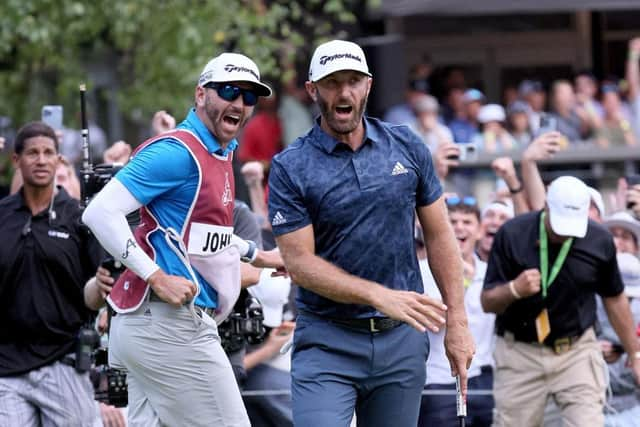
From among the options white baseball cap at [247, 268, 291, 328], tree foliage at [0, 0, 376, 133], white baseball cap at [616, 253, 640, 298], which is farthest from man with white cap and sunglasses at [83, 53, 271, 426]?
tree foliage at [0, 0, 376, 133]

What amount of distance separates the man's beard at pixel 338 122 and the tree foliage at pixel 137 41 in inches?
280

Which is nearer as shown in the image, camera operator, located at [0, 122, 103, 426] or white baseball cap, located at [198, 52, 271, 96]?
white baseball cap, located at [198, 52, 271, 96]

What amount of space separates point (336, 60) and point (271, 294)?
319cm

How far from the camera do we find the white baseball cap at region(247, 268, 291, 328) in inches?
368

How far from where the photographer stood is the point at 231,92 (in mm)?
6930

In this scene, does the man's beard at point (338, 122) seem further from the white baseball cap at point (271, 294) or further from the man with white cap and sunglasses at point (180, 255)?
the white baseball cap at point (271, 294)

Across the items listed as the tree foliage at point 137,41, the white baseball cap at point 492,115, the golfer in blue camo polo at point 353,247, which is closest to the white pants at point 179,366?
the golfer in blue camo polo at point 353,247

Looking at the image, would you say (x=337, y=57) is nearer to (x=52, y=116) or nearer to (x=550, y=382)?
(x=550, y=382)

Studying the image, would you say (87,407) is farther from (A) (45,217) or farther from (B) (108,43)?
(B) (108,43)

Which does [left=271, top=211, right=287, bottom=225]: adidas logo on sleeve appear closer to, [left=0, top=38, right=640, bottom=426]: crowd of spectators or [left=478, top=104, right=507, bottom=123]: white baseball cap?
[left=0, top=38, right=640, bottom=426]: crowd of spectators

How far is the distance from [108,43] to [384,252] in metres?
9.83

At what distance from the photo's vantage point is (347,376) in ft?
21.4

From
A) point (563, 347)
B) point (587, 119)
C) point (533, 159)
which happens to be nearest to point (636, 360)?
point (563, 347)

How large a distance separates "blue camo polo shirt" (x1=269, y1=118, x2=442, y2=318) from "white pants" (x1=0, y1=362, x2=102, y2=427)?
2503mm
